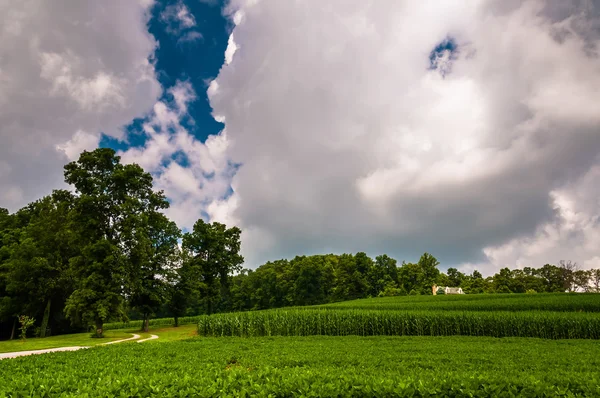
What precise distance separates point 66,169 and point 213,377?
122 feet

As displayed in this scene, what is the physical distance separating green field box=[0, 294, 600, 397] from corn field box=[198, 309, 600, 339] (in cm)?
8

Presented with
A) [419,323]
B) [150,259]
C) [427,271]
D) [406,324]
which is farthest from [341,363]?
[427,271]

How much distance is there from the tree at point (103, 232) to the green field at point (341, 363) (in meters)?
9.91

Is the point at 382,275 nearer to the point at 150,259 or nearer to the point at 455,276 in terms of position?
the point at 455,276

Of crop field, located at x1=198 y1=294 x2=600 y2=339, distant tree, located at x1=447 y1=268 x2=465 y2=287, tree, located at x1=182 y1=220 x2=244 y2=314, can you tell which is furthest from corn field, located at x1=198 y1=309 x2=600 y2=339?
distant tree, located at x1=447 y1=268 x2=465 y2=287

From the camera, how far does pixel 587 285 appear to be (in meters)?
112

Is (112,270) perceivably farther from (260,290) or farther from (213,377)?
(260,290)

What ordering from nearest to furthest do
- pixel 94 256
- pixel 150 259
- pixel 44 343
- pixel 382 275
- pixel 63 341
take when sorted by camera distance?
1. pixel 44 343
2. pixel 63 341
3. pixel 94 256
4. pixel 150 259
5. pixel 382 275

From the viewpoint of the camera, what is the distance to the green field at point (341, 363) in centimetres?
621

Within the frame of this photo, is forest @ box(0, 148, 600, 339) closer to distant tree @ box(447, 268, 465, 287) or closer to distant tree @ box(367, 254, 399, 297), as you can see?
distant tree @ box(367, 254, 399, 297)

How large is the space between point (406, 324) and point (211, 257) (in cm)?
3560

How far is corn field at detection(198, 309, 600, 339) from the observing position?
966 inches

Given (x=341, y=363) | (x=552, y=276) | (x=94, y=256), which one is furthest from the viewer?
(x=552, y=276)

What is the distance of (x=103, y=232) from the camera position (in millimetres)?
35875
